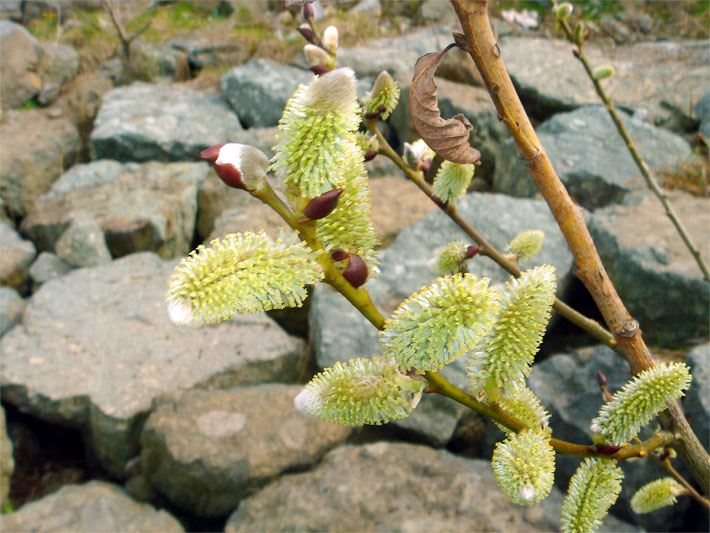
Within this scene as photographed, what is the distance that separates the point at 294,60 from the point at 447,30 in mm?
1577

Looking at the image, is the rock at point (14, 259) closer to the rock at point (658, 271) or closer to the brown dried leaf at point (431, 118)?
the rock at point (658, 271)

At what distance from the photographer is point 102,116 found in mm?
4898

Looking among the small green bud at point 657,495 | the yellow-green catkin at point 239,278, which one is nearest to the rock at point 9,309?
the small green bud at point 657,495

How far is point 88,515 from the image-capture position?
223cm

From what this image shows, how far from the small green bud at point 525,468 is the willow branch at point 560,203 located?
0.48 feet

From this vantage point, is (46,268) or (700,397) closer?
(700,397)

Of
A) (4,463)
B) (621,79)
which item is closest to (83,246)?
(4,463)

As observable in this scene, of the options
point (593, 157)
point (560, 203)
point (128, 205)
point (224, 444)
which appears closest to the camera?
point (560, 203)

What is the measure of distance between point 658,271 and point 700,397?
26.5 inches

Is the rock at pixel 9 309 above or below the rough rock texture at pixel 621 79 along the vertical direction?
below

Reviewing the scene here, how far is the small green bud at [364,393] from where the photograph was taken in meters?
0.67

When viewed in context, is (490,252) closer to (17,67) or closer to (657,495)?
(657,495)

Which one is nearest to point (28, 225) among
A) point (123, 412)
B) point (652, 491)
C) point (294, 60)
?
point (123, 412)

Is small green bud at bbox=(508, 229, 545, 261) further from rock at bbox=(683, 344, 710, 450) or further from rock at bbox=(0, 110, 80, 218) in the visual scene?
rock at bbox=(0, 110, 80, 218)
